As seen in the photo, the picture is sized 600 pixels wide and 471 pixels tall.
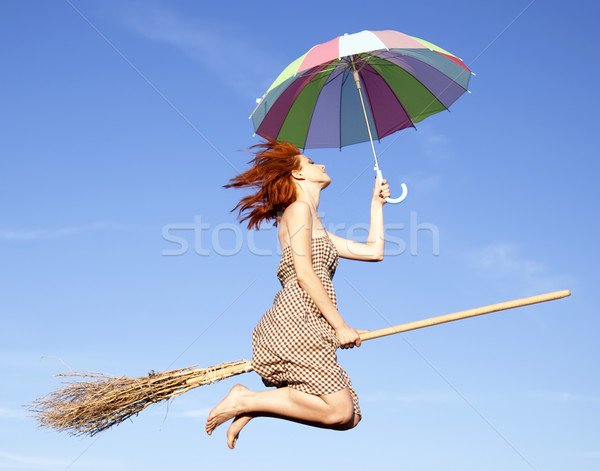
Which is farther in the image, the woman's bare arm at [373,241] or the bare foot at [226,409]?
the woman's bare arm at [373,241]

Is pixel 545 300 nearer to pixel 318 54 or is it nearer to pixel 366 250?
pixel 366 250

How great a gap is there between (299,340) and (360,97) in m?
2.49

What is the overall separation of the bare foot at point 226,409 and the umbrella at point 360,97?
222 centimetres

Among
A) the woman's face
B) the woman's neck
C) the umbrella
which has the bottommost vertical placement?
the woman's neck

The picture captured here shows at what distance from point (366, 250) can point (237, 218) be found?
105 cm

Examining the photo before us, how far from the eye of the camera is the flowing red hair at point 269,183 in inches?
189

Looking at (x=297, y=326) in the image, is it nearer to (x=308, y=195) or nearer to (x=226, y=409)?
(x=226, y=409)

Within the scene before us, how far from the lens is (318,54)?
17.5 ft

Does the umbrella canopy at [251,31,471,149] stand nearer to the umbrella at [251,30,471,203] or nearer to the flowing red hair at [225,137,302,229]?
the umbrella at [251,30,471,203]

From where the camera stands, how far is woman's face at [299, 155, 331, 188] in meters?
4.87

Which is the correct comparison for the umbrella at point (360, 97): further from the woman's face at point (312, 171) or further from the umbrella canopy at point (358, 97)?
the woman's face at point (312, 171)

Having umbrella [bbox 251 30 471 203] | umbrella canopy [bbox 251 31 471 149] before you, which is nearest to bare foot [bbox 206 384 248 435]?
umbrella [bbox 251 30 471 203]

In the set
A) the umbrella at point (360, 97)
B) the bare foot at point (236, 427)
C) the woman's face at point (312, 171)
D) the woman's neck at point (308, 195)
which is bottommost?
the bare foot at point (236, 427)

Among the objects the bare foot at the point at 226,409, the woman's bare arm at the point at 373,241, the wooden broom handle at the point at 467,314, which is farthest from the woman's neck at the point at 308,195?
the bare foot at the point at 226,409
